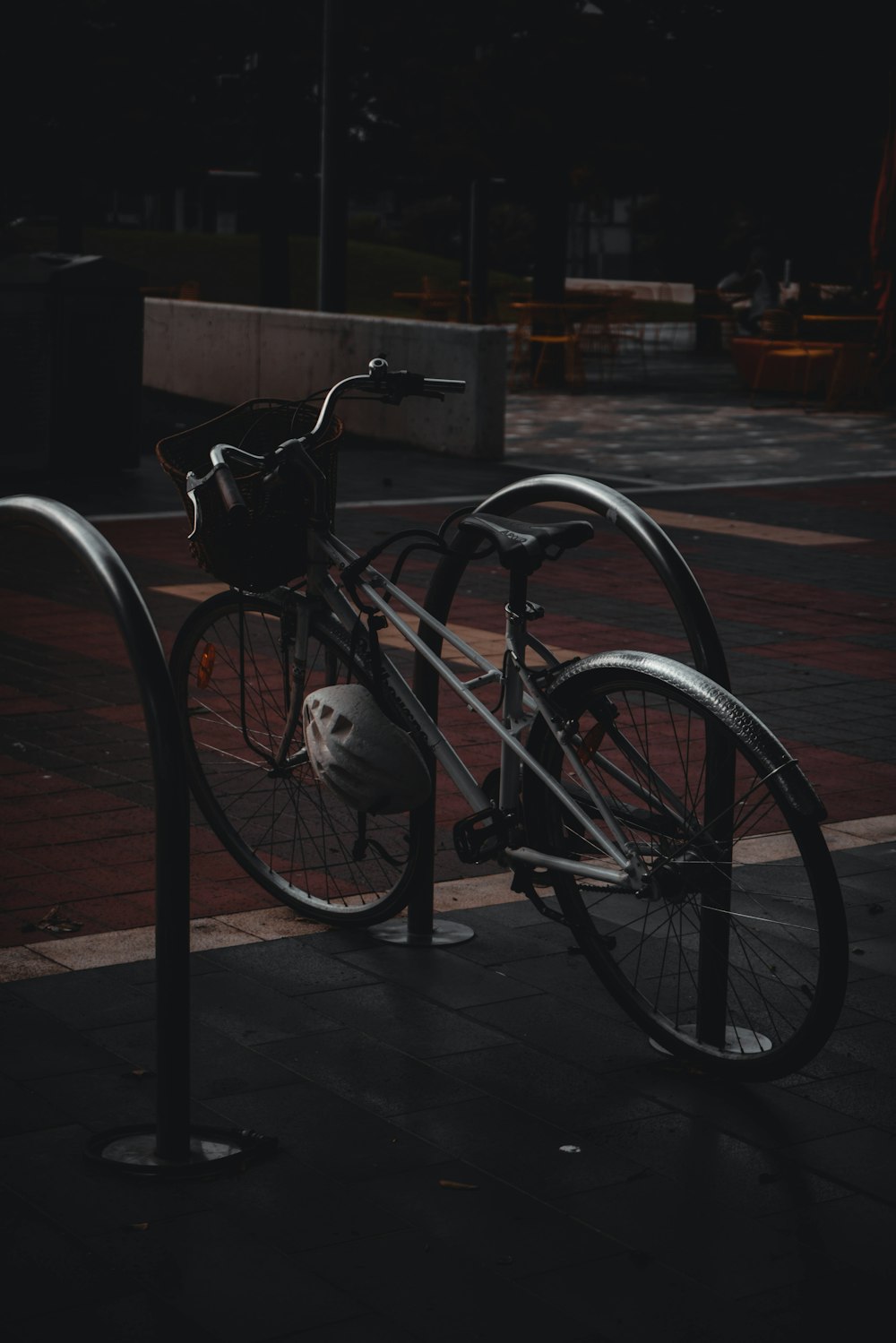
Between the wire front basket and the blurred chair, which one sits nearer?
the wire front basket

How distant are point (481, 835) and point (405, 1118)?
752 mm

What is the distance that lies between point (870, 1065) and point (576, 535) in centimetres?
127

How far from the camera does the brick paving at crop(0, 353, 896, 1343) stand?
10.2ft

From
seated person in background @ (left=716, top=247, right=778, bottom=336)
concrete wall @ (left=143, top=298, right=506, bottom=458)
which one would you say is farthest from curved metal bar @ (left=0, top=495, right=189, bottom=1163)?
seated person in background @ (left=716, top=247, right=778, bottom=336)

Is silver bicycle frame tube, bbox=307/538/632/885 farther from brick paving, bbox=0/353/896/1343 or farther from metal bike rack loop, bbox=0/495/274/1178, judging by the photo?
metal bike rack loop, bbox=0/495/274/1178

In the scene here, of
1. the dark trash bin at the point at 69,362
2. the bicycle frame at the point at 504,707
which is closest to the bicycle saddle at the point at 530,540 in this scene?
the bicycle frame at the point at 504,707

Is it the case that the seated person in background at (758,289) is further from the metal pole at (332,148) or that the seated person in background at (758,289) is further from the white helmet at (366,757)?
the white helmet at (366,757)

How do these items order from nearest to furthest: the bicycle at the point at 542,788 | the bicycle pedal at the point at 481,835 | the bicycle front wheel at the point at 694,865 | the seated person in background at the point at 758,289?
the bicycle front wheel at the point at 694,865
the bicycle at the point at 542,788
the bicycle pedal at the point at 481,835
the seated person in background at the point at 758,289

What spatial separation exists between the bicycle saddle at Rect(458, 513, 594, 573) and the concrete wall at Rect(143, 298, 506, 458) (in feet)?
39.6

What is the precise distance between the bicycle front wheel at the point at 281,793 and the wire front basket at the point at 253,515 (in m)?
0.23

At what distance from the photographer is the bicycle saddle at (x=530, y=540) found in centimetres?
408

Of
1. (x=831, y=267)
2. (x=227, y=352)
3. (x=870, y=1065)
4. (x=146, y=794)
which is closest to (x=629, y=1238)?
(x=870, y=1065)

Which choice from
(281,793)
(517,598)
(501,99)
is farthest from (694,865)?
(501,99)

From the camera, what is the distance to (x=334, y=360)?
1781 cm
